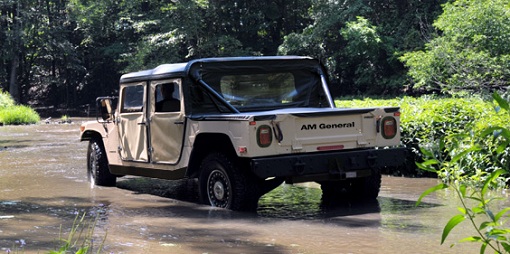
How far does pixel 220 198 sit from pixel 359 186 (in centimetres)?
195

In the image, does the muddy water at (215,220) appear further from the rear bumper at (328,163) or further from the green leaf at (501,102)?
the green leaf at (501,102)

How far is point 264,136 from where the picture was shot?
28.6 ft

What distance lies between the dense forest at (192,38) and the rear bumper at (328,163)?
1760 centimetres

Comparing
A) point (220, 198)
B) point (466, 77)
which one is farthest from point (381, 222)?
point (466, 77)

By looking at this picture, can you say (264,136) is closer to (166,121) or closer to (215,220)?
(215,220)

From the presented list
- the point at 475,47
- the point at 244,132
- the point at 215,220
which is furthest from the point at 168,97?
the point at 475,47

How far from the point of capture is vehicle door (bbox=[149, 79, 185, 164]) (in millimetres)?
10078

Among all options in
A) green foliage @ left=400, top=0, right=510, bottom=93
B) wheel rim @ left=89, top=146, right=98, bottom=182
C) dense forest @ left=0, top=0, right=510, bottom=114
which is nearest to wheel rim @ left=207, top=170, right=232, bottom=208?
wheel rim @ left=89, top=146, right=98, bottom=182

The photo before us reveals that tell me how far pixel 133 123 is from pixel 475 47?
16559 mm

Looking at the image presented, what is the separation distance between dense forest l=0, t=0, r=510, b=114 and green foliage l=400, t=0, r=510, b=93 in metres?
1.45

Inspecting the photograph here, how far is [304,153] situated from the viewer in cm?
914

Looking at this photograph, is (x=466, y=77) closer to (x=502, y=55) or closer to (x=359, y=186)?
(x=502, y=55)

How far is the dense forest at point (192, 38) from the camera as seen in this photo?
42.7 meters

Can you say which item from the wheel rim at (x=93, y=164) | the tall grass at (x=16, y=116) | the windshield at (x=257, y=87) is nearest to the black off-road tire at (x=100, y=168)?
the wheel rim at (x=93, y=164)
